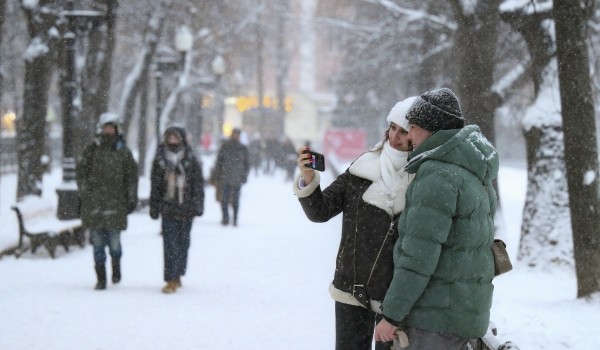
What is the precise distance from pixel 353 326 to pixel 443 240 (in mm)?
1055

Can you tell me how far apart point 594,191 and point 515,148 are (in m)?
61.2

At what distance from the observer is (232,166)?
15.3 metres

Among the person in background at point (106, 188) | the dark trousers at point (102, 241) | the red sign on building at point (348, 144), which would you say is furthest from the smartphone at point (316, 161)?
the red sign on building at point (348, 144)

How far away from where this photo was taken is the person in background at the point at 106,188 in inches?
332

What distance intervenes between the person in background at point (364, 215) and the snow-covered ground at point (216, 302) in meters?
2.57

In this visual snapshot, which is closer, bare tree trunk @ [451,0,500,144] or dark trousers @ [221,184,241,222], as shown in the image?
bare tree trunk @ [451,0,500,144]

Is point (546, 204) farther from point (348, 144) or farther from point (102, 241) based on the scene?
point (348, 144)

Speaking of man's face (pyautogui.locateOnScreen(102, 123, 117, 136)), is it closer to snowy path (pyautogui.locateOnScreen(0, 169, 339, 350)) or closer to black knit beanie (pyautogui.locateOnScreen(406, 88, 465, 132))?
snowy path (pyautogui.locateOnScreen(0, 169, 339, 350))

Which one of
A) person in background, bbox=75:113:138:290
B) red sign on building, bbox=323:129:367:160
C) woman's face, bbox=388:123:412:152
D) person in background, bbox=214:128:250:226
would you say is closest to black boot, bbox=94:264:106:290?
person in background, bbox=75:113:138:290

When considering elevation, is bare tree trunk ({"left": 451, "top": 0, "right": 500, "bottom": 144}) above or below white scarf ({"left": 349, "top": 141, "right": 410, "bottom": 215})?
above

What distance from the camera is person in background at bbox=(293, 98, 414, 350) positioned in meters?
3.73

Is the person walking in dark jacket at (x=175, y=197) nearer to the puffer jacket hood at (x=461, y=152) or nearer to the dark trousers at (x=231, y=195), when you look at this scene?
the puffer jacket hood at (x=461, y=152)

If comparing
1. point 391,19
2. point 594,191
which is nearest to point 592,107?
point 594,191

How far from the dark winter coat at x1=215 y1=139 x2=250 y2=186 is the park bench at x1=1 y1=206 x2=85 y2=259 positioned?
3562mm
